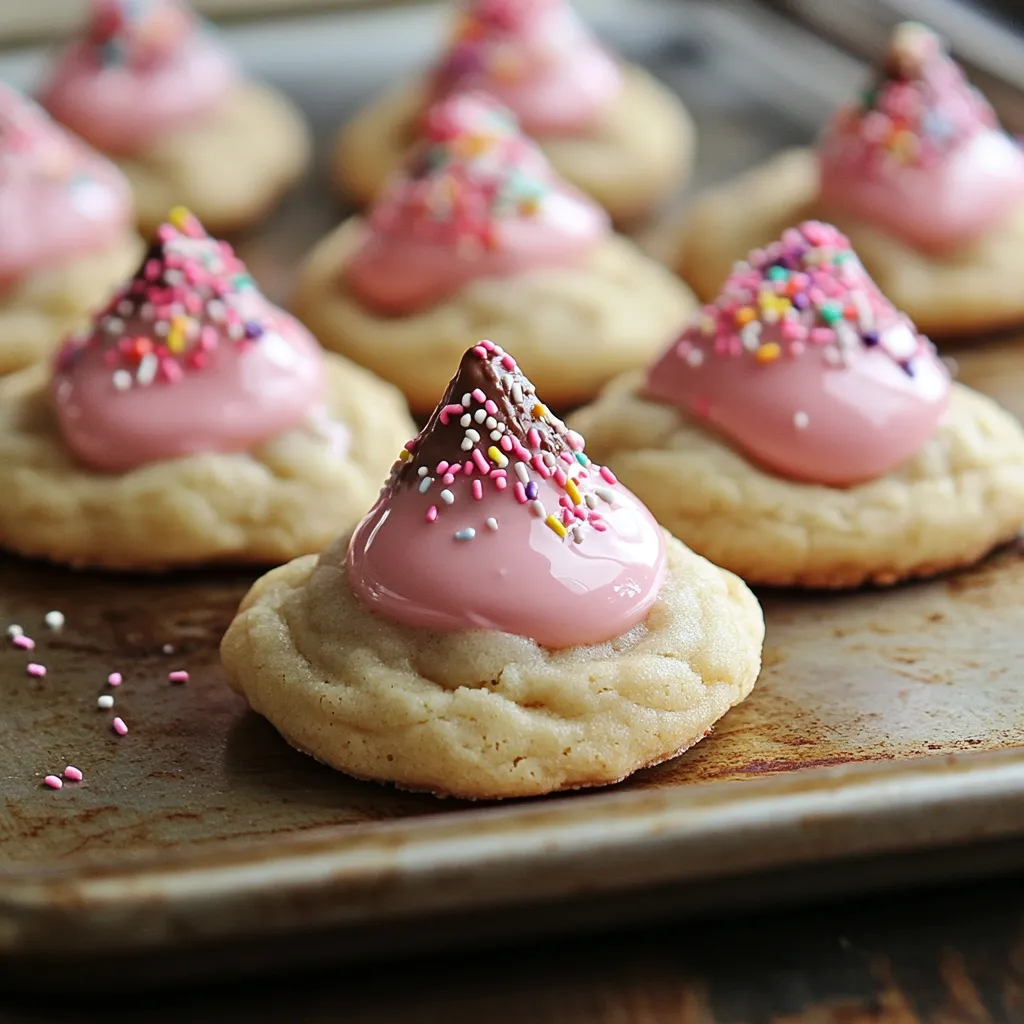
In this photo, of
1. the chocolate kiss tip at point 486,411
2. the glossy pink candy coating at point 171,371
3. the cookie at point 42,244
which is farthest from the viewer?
the cookie at point 42,244

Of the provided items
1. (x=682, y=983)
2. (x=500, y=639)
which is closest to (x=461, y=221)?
(x=500, y=639)

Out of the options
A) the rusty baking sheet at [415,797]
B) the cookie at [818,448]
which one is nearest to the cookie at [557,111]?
the rusty baking sheet at [415,797]

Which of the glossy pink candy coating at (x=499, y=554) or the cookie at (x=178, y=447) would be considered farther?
the cookie at (x=178, y=447)

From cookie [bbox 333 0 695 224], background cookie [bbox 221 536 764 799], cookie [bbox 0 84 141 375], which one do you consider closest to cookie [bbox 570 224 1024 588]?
background cookie [bbox 221 536 764 799]

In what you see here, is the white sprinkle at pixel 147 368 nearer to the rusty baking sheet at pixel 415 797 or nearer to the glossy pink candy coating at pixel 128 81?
the rusty baking sheet at pixel 415 797

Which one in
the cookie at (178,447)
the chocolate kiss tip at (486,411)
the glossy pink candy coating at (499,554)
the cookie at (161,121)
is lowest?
the cookie at (161,121)

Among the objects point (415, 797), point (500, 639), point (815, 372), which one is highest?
point (815, 372)

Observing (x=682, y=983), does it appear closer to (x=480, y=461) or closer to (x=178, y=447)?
(x=480, y=461)

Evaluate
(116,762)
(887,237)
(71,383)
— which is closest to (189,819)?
(116,762)
